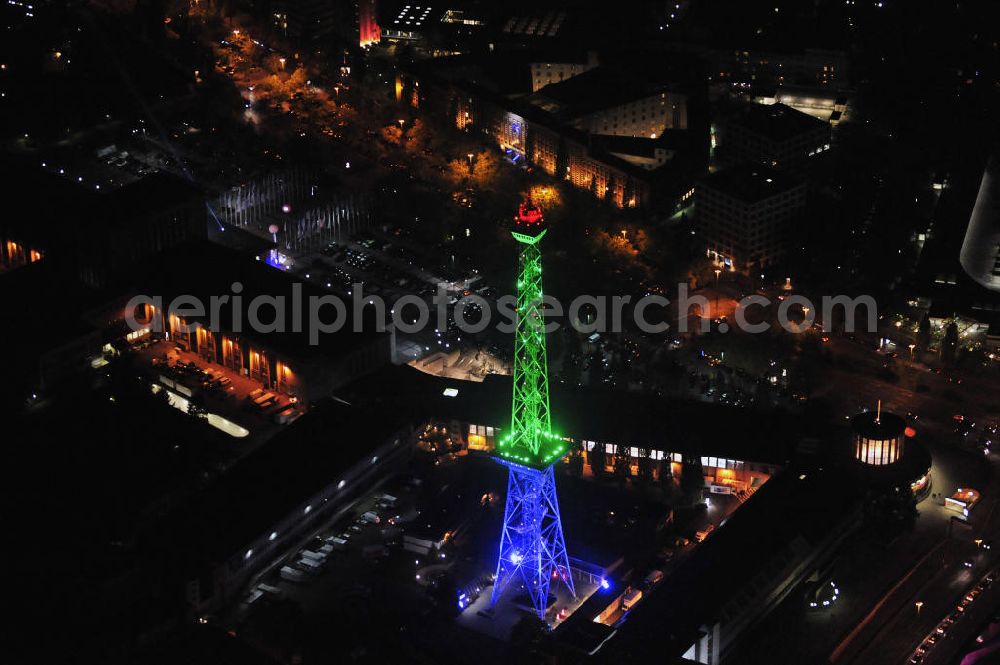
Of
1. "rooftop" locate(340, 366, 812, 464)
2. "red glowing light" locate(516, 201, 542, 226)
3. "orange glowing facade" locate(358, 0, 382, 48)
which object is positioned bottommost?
"rooftop" locate(340, 366, 812, 464)

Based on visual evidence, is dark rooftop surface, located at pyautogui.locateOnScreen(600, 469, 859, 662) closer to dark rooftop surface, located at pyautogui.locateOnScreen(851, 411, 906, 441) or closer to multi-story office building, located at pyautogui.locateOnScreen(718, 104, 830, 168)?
dark rooftop surface, located at pyautogui.locateOnScreen(851, 411, 906, 441)

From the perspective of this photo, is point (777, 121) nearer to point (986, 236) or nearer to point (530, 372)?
point (986, 236)

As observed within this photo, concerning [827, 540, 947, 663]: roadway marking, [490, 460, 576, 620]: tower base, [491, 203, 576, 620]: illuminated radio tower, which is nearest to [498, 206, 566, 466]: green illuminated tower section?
[491, 203, 576, 620]: illuminated radio tower

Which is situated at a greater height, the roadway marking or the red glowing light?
the red glowing light

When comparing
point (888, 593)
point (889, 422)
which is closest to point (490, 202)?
point (889, 422)

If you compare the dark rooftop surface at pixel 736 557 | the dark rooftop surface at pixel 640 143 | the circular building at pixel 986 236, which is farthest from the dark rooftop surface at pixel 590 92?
the dark rooftop surface at pixel 736 557

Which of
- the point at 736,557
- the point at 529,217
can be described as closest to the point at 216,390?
the point at 529,217

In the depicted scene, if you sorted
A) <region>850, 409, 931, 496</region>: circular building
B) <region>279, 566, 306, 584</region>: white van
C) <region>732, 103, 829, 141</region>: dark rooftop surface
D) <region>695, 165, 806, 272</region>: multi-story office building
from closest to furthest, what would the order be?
<region>279, 566, 306, 584</region>: white van → <region>850, 409, 931, 496</region>: circular building → <region>695, 165, 806, 272</region>: multi-story office building → <region>732, 103, 829, 141</region>: dark rooftop surface
